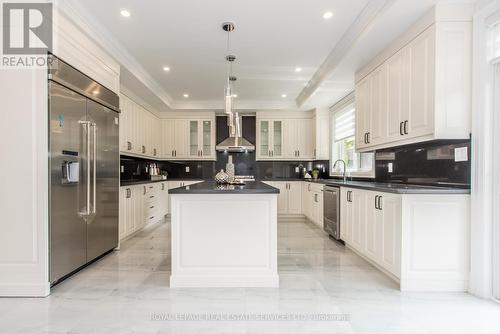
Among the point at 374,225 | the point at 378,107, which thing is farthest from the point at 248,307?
the point at 378,107

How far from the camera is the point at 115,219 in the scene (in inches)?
134

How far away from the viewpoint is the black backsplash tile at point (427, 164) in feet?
7.91

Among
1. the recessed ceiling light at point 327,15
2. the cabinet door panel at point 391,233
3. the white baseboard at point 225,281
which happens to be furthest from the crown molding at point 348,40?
the white baseboard at point 225,281

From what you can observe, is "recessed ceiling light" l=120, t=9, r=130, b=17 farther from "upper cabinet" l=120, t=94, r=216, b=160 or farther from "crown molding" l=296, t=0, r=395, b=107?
"upper cabinet" l=120, t=94, r=216, b=160

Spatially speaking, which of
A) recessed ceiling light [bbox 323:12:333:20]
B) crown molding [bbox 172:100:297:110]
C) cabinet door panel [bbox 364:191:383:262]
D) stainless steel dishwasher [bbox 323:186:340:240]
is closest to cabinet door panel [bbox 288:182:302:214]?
stainless steel dishwasher [bbox 323:186:340:240]

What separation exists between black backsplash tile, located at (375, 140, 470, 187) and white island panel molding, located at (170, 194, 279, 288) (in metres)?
1.72

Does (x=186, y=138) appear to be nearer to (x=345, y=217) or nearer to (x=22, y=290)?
(x=345, y=217)

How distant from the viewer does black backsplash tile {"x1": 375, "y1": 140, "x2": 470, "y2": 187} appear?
7.91ft

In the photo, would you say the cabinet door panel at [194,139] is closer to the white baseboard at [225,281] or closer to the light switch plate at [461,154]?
the white baseboard at [225,281]

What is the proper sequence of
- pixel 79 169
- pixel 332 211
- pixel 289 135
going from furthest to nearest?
pixel 289 135 → pixel 332 211 → pixel 79 169

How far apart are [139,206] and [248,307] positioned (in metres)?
3.05

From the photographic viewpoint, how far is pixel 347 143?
5.14 m

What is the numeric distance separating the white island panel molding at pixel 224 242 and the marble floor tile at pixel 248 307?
0.38 ft

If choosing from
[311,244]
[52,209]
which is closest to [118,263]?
[52,209]
